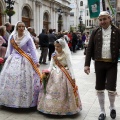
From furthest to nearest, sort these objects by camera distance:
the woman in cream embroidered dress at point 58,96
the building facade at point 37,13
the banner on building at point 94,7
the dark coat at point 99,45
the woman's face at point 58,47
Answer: the building facade at point 37,13 → the banner on building at point 94,7 → the woman's face at point 58,47 → the woman in cream embroidered dress at point 58,96 → the dark coat at point 99,45

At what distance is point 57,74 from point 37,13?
2304 centimetres

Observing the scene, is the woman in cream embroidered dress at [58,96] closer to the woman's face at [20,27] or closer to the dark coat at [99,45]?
the dark coat at [99,45]

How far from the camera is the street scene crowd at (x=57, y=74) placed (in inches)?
145

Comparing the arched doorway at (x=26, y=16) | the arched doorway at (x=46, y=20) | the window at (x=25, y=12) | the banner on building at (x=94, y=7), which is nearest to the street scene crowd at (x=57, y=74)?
the banner on building at (x=94, y=7)

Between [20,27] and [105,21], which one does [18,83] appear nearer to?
[20,27]

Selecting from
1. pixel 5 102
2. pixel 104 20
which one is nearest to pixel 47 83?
pixel 5 102

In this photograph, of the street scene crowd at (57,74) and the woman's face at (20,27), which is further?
the woman's face at (20,27)

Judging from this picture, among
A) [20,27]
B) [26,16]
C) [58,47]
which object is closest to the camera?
[58,47]

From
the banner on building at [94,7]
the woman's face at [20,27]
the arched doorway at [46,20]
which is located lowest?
the woman's face at [20,27]

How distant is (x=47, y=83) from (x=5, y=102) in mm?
800

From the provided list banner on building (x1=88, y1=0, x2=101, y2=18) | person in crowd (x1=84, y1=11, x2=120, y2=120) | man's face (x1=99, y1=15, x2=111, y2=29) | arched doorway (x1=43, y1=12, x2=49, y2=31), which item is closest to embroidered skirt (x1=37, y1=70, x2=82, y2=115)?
person in crowd (x1=84, y1=11, x2=120, y2=120)

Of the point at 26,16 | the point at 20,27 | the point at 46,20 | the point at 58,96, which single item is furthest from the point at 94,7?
the point at 46,20

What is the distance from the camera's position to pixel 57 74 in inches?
159

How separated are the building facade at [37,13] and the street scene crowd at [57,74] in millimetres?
15324
